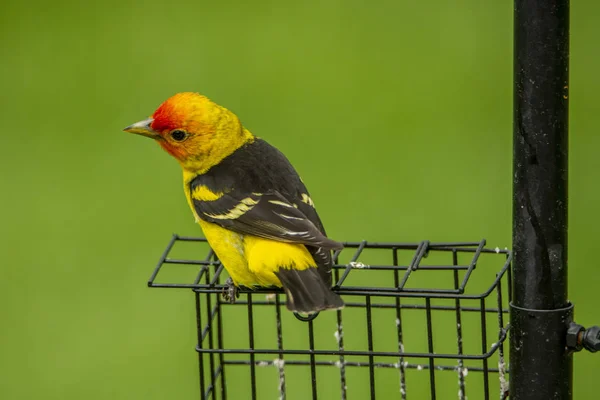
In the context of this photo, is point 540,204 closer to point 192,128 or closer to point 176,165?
point 192,128

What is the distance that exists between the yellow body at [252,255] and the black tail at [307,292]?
1.8 inches

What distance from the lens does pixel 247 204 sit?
4.11 meters

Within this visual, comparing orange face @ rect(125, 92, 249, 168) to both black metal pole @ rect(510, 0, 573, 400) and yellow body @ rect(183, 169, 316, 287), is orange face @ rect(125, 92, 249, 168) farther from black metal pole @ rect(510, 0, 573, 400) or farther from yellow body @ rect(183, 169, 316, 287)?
black metal pole @ rect(510, 0, 573, 400)

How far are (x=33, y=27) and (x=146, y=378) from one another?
13.3 ft

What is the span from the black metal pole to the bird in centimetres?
61

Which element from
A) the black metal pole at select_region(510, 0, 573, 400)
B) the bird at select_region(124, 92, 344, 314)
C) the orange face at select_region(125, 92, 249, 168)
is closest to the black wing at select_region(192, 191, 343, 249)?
the bird at select_region(124, 92, 344, 314)

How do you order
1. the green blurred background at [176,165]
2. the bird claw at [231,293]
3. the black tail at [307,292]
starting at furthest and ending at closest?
the green blurred background at [176,165] → the bird claw at [231,293] → the black tail at [307,292]

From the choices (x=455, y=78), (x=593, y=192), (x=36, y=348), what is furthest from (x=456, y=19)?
(x=36, y=348)

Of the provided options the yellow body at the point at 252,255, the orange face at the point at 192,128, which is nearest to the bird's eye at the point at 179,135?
→ the orange face at the point at 192,128

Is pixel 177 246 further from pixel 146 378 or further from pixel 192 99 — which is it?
pixel 192 99

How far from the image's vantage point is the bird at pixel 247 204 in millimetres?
3799

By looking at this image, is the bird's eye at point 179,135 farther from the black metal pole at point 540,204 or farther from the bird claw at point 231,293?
the black metal pole at point 540,204

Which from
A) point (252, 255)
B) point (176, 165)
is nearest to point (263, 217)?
point (252, 255)

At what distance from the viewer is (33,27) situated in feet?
30.3
